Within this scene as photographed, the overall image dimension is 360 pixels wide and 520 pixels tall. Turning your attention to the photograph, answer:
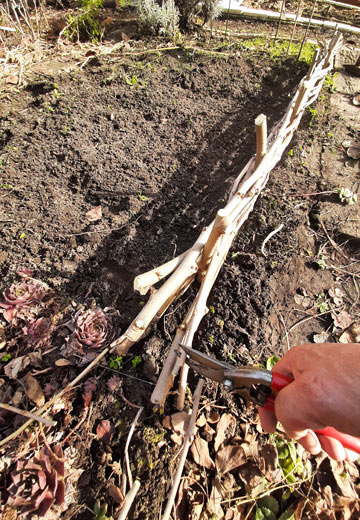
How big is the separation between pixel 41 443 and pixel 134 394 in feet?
1.52

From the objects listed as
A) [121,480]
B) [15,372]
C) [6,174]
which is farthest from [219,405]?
[6,174]

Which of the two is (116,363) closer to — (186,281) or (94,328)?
(94,328)

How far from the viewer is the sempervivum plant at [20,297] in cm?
176

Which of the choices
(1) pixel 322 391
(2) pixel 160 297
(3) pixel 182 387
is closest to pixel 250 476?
(3) pixel 182 387

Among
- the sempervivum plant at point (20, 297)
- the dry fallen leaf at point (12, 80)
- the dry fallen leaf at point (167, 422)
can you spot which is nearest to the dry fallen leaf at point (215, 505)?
the dry fallen leaf at point (167, 422)

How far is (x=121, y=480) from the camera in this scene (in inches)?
52.5

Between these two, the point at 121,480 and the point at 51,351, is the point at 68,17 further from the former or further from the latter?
the point at 121,480

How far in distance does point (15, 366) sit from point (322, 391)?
4.90 ft

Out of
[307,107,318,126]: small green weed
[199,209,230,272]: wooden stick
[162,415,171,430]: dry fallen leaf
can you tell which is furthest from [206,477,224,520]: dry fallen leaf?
[307,107,318,126]: small green weed

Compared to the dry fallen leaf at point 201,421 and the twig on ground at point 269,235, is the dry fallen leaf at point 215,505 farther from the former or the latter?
the twig on ground at point 269,235

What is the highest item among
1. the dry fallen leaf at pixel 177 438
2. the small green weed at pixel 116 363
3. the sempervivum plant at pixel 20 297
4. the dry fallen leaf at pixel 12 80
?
the dry fallen leaf at pixel 12 80

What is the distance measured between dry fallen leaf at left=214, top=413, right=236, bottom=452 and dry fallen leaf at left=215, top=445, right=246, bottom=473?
4cm

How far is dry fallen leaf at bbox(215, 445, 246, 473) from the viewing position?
4.65ft

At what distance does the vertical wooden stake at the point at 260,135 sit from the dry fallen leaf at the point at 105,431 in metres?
1.81
